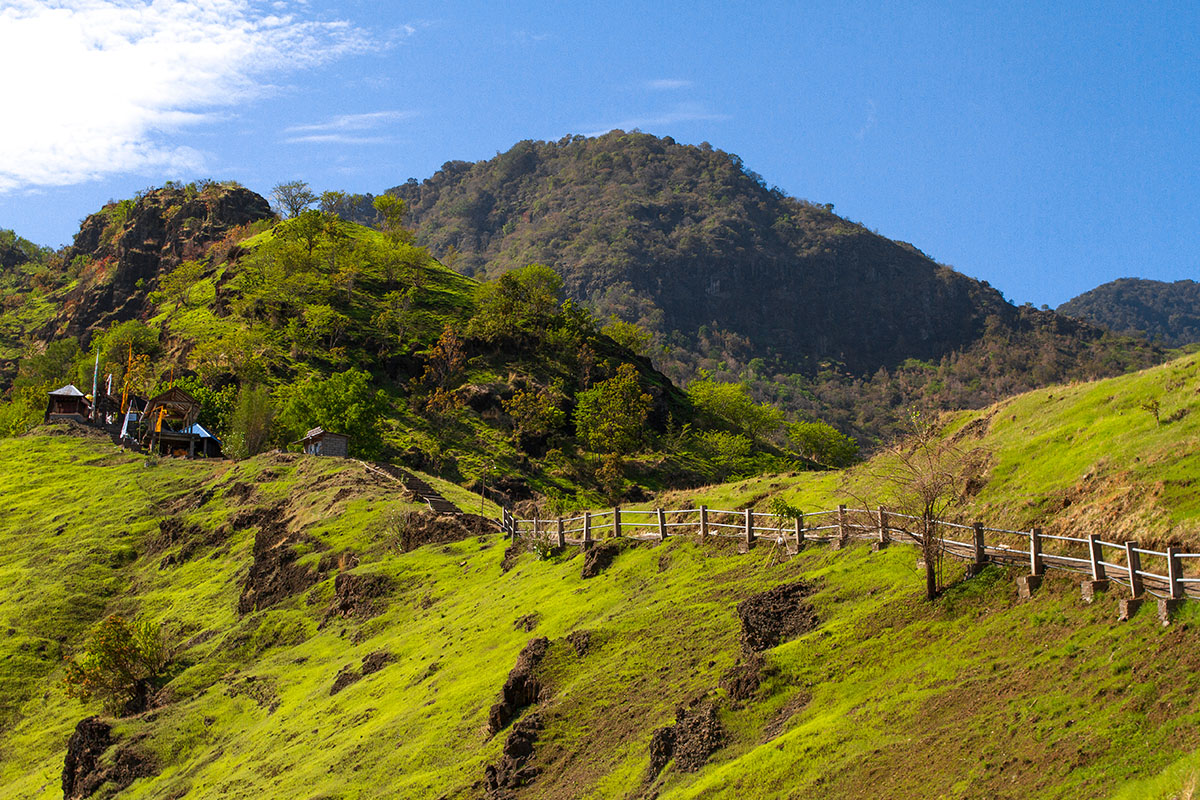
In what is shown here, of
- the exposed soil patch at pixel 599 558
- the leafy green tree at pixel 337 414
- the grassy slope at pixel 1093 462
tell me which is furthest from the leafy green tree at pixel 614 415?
the exposed soil patch at pixel 599 558

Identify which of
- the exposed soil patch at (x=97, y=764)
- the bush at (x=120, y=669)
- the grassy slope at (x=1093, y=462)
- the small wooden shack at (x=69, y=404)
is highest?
the small wooden shack at (x=69, y=404)

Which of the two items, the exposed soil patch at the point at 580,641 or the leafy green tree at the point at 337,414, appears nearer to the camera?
the exposed soil patch at the point at 580,641

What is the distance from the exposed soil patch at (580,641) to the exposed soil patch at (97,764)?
2704cm

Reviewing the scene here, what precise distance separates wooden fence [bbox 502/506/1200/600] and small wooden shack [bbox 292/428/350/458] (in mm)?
53080

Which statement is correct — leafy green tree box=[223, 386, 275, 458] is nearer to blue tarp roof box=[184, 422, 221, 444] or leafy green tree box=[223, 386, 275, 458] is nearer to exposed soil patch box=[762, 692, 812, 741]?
blue tarp roof box=[184, 422, 221, 444]

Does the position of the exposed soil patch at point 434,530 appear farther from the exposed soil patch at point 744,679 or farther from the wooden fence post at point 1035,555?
the wooden fence post at point 1035,555

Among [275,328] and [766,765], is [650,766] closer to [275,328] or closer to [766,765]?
[766,765]

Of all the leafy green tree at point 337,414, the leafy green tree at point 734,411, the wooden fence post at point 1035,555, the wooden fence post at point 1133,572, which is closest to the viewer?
the wooden fence post at point 1133,572

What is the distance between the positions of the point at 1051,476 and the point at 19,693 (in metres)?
67.6

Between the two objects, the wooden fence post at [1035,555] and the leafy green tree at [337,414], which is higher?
the leafy green tree at [337,414]

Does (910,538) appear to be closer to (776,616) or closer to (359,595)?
(776,616)

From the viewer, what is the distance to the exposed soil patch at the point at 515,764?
33969mm

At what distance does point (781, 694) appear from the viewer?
30594 millimetres

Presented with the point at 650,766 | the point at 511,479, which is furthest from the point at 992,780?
the point at 511,479
